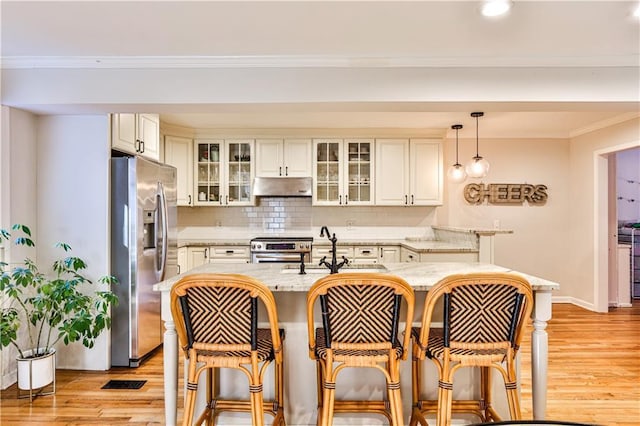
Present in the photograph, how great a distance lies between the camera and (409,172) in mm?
4977

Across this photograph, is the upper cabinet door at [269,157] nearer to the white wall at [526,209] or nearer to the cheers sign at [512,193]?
the white wall at [526,209]

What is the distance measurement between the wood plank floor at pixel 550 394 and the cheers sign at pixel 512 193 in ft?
6.66

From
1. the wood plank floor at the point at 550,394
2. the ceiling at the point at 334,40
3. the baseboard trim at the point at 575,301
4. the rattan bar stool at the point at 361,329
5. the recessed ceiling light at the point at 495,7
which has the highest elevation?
the ceiling at the point at 334,40

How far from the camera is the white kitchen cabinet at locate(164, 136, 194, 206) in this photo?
4754mm

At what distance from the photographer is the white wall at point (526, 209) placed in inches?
205

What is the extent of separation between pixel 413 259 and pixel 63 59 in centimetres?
346

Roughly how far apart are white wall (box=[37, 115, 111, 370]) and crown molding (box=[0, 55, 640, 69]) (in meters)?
0.52

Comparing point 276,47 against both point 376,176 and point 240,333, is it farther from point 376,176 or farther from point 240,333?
point 376,176

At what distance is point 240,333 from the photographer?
67.9 inches

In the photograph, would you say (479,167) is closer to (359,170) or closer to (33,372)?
(359,170)

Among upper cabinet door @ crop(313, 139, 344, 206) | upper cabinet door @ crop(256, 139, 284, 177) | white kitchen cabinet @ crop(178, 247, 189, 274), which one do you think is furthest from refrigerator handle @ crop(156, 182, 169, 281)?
upper cabinet door @ crop(313, 139, 344, 206)

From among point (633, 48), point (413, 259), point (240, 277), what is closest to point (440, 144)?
point (413, 259)

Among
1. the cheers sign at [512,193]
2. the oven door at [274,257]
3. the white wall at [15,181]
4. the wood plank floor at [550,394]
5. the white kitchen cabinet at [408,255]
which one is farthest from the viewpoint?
the cheers sign at [512,193]

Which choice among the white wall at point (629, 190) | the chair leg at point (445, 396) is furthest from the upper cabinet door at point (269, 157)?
the white wall at point (629, 190)
